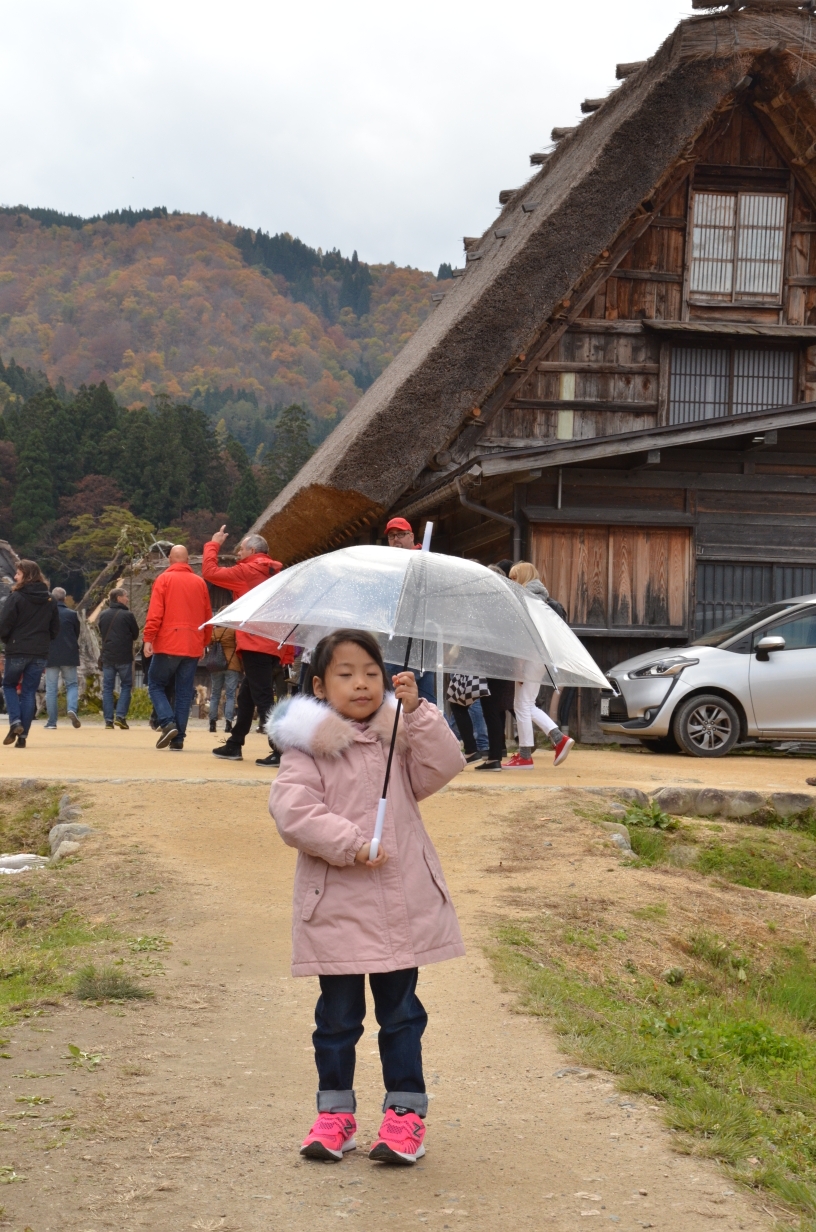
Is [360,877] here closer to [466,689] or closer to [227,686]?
[466,689]

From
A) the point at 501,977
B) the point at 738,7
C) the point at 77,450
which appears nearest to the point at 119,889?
the point at 501,977

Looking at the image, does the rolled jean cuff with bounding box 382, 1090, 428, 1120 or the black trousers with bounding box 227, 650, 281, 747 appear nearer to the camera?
the rolled jean cuff with bounding box 382, 1090, 428, 1120

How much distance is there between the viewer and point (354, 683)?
352 cm

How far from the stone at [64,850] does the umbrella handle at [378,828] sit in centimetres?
396

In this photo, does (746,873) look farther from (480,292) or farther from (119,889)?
(480,292)

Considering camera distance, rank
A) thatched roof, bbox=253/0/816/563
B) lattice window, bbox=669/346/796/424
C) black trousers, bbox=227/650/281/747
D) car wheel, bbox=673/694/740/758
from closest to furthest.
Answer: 1. black trousers, bbox=227/650/281/747
2. car wheel, bbox=673/694/740/758
3. thatched roof, bbox=253/0/816/563
4. lattice window, bbox=669/346/796/424

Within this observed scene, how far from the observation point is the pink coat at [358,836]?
3271 millimetres

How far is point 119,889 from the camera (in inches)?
243

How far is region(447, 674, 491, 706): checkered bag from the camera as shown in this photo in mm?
9797

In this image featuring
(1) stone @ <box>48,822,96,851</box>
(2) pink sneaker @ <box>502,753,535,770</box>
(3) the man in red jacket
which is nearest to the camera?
(1) stone @ <box>48,822,96,851</box>

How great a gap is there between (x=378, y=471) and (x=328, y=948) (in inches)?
450

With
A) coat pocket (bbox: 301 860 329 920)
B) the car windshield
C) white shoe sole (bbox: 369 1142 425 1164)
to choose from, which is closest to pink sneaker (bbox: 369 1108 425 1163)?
white shoe sole (bbox: 369 1142 425 1164)

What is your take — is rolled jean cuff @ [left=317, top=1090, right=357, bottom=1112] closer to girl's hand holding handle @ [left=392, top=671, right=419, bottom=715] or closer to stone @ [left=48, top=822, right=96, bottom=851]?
girl's hand holding handle @ [left=392, top=671, right=419, bottom=715]

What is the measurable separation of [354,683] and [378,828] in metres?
0.41
